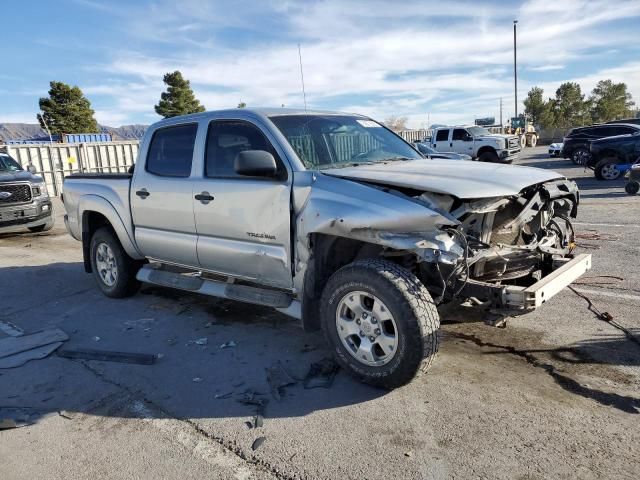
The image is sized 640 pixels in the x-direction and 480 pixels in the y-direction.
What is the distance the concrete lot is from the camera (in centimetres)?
278

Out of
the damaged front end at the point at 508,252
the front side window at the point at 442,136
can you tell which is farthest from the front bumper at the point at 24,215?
the front side window at the point at 442,136

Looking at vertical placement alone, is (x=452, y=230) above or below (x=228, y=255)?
above

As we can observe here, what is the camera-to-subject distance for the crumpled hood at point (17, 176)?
1074 centimetres

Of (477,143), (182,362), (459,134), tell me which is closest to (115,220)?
(182,362)

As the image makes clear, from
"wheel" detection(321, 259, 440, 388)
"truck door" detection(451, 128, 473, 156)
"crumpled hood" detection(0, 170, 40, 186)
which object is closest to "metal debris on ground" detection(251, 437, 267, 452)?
"wheel" detection(321, 259, 440, 388)

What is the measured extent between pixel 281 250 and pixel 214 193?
926mm

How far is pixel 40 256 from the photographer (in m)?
8.88

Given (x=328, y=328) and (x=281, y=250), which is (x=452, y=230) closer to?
(x=328, y=328)

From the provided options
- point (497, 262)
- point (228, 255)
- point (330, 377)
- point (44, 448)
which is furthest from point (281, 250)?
point (44, 448)

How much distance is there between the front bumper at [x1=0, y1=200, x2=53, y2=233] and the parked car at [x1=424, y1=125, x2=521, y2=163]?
17314mm

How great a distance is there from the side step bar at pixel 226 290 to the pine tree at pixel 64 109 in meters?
42.4

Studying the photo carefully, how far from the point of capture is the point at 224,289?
4.61 meters

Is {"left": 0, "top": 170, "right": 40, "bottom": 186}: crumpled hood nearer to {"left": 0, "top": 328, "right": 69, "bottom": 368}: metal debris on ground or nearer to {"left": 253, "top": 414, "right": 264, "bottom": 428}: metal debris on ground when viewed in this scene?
{"left": 0, "top": 328, "right": 69, "bottom": 368}: metal debris on ground

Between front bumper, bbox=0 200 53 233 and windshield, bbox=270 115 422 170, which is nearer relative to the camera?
windshield, bbox=270 115 422 170
